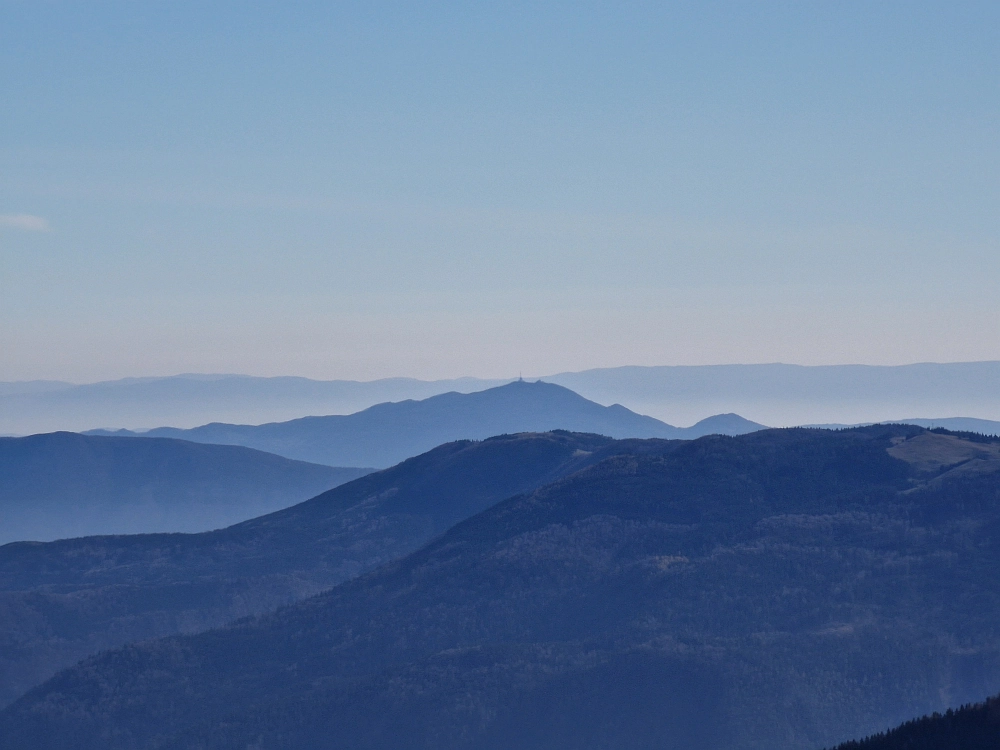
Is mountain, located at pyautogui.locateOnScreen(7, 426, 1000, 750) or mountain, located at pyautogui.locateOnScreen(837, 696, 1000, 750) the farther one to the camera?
mountain, located at pyautogui.locateOnScreen(7, 426, 1000, 750)

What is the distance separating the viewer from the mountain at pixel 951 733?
58844 mm

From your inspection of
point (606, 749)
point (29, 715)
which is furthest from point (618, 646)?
point (29, 715)

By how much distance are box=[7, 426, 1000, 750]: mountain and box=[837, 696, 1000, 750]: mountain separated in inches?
2858

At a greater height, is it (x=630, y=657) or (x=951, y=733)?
(x=951, y=733)

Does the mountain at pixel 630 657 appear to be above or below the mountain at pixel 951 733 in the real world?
below

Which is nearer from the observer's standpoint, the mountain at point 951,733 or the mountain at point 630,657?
→ the mountain at point 951,733

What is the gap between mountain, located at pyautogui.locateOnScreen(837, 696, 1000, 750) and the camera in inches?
2317

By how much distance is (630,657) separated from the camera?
155000mm

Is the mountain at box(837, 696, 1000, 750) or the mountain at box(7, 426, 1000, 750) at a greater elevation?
the mountain at box(837, 696, 1000, 750)

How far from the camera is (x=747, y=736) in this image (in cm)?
13400

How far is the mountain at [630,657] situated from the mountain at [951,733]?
72.6 metres

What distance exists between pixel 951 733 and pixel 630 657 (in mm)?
96407

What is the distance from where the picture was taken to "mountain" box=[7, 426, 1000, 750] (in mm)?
140375

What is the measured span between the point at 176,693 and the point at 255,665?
11896mm
